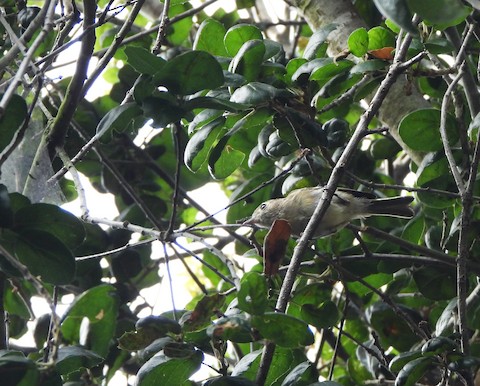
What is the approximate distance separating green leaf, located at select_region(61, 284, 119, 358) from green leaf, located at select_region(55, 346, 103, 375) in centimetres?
7

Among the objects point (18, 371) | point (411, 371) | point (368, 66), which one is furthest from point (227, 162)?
point (18, 371)

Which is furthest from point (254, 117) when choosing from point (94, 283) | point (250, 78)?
point (94, 283)

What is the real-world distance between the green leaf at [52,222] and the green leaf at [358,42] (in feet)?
2.66

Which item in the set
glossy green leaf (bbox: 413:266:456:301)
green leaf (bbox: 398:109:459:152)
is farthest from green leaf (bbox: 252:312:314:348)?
glossy green leaf (bbox: 413:266:456:301)

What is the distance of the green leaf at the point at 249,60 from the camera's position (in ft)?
5.43

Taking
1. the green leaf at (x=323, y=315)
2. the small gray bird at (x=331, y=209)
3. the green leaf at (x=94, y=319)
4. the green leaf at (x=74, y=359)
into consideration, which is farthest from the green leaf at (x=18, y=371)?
the small gray bird at (x=331, y=209)

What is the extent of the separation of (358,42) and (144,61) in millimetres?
621

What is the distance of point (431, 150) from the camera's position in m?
1.92

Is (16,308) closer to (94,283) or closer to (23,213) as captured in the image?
(94,283)

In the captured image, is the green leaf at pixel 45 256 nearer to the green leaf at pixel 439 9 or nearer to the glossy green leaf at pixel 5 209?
the glossy green leaf at pixel 5 209

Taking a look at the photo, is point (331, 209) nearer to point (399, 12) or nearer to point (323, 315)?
point (323, 315)

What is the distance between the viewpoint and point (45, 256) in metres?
1.28

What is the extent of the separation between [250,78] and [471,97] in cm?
58

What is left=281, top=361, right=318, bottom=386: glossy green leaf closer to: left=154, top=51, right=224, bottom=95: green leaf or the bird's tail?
left=154, top=51, right=224, bottom=95: green leaf
